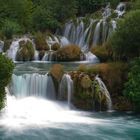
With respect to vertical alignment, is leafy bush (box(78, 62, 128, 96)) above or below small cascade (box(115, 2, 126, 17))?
below

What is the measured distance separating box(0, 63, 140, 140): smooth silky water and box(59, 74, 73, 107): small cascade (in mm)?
425

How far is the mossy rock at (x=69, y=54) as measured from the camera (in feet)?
115

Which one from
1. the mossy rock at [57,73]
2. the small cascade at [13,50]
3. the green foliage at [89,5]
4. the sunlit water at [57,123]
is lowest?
the sunlit water at [57,123]

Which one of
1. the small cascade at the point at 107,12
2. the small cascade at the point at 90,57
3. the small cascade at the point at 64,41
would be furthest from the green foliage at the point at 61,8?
the small cascade at the point at 90,57

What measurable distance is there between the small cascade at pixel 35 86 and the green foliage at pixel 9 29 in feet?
44.0

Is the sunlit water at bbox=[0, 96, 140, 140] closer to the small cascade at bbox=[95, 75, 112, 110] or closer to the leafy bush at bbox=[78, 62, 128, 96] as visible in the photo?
the small cascade at bbox=[95, 75, 112, 110]

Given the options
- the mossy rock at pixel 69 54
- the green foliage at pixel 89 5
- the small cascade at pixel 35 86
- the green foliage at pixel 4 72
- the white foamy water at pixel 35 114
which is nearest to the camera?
the green foliage at pixel 4 72

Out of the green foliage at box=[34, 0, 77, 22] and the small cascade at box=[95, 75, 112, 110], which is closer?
the small cascade at box=[95, 75, 112, 110]

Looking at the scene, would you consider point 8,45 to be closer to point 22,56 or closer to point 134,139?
point 22,56

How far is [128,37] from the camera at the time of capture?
1084 inches

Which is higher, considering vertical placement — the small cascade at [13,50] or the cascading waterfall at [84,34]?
the cascading waterfall at [84,34]

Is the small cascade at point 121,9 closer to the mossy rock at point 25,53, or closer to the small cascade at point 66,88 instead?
the mossy rock at point 25,53

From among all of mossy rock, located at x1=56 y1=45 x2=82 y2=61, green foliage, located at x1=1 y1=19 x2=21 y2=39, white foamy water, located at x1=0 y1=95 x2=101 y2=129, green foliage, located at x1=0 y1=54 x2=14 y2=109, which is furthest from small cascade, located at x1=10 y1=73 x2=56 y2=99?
green foliage, located at x1=1 y1=19 x2=21 y2=39

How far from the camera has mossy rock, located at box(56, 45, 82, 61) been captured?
3516 cm
